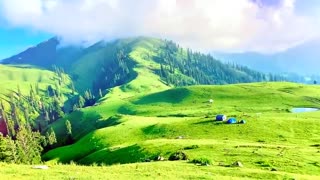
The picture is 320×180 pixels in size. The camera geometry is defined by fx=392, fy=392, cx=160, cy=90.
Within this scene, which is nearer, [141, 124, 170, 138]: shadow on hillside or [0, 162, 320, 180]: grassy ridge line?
[0, 162, 320, 180]: grassy ridge line

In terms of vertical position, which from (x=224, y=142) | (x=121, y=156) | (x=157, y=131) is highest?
(x=224, y=142)

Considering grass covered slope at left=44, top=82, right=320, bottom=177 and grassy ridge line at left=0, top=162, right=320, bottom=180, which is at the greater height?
grassy ridge line at left=0, top=162, right=320, bottom=180

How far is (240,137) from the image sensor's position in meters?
100

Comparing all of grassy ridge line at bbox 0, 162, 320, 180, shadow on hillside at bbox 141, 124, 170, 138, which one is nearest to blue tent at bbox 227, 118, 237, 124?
shadow on hillside at bbox 141, 124, 170, 138

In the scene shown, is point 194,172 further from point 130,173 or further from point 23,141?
point 23,141

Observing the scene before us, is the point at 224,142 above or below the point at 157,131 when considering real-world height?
above

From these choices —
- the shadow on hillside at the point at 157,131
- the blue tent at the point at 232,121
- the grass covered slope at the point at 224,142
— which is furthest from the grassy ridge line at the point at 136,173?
the shadow on hillside at the point at 157,131

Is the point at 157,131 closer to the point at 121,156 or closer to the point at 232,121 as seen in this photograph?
the point at 232,121

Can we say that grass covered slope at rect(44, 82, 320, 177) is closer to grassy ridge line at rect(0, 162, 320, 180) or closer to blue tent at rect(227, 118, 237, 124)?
blue tent at rect(227, 118, 237, 124)

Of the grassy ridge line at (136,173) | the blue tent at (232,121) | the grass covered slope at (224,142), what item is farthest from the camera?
the blue tent at (232,121)

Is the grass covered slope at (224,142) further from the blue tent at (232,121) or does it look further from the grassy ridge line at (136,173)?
the grassy ridge line at (136,173)

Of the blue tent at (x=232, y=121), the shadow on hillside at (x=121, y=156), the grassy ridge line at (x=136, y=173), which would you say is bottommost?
the shadow on hillside at (x=121, y=156)

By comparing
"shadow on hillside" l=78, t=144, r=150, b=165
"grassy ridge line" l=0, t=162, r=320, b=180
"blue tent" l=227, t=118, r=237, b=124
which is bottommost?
"shadow on hillside" l=78, t=144, r=150, b=165

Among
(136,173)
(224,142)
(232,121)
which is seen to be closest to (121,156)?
(224,142)
